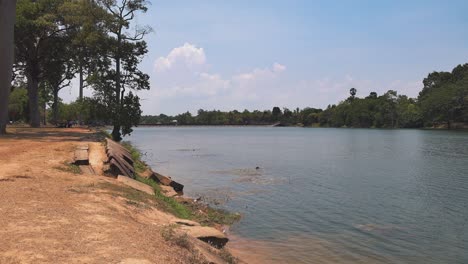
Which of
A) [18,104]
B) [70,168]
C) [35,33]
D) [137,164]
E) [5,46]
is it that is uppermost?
[35,33]

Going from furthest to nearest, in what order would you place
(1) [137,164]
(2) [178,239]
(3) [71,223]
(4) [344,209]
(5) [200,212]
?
(1) [137,164] < (4) [344,209] < (5) [200,212] < (3) [71,223] < (2) [178,239]

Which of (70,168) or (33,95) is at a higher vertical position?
(33,95)

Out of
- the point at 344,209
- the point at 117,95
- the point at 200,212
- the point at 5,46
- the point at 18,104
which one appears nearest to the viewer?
the point at 200,212

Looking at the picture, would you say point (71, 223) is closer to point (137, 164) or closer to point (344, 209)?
point (344, 209)

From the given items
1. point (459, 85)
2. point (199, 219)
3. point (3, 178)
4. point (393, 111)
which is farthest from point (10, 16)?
point (393, 111)

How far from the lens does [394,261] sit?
13.9 m

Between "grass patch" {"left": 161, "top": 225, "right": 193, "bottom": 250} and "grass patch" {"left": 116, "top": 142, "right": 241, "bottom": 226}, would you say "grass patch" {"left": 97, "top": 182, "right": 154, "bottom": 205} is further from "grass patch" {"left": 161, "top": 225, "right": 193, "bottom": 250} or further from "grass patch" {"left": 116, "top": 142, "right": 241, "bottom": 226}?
"grass patch" {"left": 161, "top": 225, "right": 193, "bottom": 250}

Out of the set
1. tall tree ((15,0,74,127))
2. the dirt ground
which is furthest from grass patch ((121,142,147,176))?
tall tree ((15,0,74,127))

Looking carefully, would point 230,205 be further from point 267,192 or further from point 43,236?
point 43,236

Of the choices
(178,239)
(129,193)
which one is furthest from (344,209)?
(178,239)

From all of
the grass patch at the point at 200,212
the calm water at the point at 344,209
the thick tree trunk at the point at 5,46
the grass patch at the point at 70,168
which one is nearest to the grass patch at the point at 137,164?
the calm water at the point at 344,209

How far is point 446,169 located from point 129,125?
30.7 m

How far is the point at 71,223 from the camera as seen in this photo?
9797mm

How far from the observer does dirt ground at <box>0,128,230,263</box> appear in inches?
309
